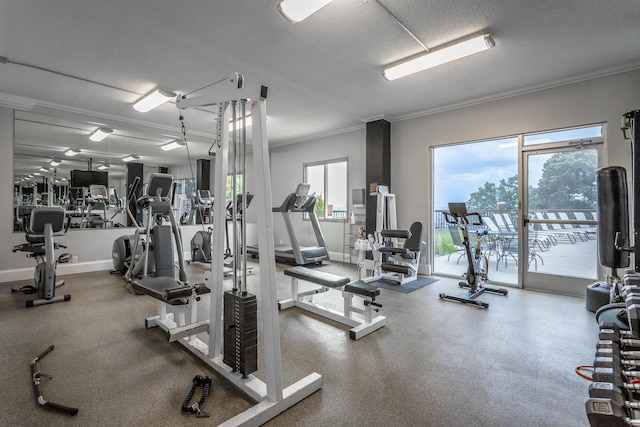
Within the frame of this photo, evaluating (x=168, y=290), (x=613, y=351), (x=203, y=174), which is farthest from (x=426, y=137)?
(x=203, y=174)

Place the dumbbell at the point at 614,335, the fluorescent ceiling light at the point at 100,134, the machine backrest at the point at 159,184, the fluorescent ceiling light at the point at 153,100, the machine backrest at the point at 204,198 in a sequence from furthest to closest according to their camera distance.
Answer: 1. the machine backrest at the point at 204,198
2. the fluorescent ceiling light at the point at 100,134
3. the fluorescent ceiling light at the point at 153,100
4. the machine backrest at the point at 159,184
5. the dumbbell at the point at 614,335

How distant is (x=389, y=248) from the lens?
4.81m

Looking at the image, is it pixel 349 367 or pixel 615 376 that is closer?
pixel 615 376

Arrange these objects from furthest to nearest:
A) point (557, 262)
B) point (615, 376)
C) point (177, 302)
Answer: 1. point (557, 262)
2. point (177, 302)
3. point (615, 376)

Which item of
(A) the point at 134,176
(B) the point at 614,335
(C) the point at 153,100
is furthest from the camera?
(A) the point at 134,176

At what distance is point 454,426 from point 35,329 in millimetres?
3684

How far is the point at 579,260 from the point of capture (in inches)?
163

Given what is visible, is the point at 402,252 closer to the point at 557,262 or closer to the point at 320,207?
the point at 557,262

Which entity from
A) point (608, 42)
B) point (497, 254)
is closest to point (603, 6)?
point (608, 42)

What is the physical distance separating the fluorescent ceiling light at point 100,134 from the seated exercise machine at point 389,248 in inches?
193

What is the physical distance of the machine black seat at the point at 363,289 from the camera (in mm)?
2836

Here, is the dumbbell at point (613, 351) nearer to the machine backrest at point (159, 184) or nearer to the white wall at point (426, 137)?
the white wall at point (426, 137)

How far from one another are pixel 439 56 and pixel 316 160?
4172 millimetres

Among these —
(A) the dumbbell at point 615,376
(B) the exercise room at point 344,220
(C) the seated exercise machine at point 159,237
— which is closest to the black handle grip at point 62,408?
(B) the exercise room at point 344,220
